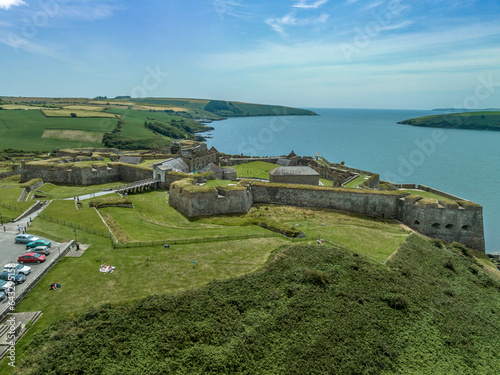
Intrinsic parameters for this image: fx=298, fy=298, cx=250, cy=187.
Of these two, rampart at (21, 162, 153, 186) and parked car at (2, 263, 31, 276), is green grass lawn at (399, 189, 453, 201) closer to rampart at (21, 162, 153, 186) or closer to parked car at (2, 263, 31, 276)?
rampart at (21, 162, 153, 186)

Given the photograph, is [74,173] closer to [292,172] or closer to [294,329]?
[292,172]

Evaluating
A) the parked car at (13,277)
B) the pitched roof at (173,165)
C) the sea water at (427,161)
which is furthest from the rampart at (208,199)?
the sea water at (427,161)

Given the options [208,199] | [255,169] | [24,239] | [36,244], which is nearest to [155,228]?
[208,199]

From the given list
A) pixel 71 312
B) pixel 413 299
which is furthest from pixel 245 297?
pixel 413 299

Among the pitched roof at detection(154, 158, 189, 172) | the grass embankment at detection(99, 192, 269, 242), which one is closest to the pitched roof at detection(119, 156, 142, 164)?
the pitched roof at detection(154, 158, 189, 172)

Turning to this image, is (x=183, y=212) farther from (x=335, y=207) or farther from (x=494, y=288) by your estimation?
(x=494, y=288)

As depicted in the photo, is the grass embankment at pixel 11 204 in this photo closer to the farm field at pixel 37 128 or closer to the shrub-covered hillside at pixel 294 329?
the shrub-covered hillside at pixel 294 329
